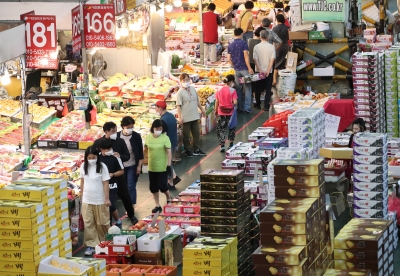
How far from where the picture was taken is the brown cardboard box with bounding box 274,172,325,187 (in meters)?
11.9

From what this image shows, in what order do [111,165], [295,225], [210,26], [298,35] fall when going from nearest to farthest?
[295,225] < [111,165] < [298,35] < [210,26]

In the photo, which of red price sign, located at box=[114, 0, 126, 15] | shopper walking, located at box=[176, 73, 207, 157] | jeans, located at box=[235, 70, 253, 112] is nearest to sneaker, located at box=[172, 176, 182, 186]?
shopper walking, located at box=[176, 73, 207, 157]

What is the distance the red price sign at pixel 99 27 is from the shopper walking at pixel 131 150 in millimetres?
3254

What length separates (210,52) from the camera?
27.4m

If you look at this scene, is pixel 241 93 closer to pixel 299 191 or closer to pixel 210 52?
pixel 210 52

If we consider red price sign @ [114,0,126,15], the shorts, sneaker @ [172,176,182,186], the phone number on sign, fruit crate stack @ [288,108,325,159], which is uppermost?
red price sign @ [114,0,126,15]

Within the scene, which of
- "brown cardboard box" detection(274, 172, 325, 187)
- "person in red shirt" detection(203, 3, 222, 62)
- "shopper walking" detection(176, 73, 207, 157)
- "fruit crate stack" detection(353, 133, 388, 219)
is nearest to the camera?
"brown cardboard box" detection(274, 172, 325, 187)

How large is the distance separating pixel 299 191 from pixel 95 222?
3610mm

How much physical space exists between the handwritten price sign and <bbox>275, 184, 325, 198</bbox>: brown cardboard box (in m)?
6.15

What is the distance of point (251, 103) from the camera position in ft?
76.0

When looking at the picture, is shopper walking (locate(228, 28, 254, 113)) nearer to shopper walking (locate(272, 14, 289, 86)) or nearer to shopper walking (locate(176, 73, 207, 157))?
shopper walking (locate(272, 14, 289, 86))

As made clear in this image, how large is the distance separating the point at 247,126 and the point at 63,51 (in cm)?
456

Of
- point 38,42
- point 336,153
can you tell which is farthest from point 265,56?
point 38,42

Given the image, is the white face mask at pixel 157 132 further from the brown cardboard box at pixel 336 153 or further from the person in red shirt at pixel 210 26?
the person in red shirt at pixel 210 26
